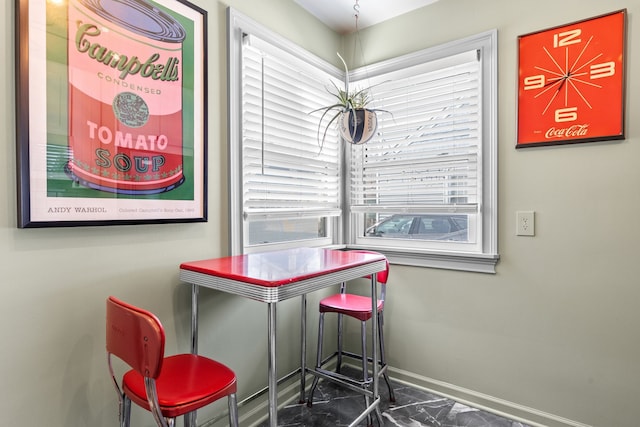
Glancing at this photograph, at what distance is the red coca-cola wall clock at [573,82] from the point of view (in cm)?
177

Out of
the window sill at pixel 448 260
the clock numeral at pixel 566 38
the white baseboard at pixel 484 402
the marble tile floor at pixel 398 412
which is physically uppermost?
the clock numeral at pixel 566 38

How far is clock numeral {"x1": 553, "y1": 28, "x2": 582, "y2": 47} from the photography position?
1.87 metres

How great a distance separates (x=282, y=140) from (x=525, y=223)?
151cm

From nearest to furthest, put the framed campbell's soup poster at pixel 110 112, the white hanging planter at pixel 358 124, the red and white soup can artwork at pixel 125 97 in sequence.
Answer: the framed campbell's soup poster at pixel 110 112
the red and white soup can artwork at pixel 125 97
the white hanging planter at pixel 358 124

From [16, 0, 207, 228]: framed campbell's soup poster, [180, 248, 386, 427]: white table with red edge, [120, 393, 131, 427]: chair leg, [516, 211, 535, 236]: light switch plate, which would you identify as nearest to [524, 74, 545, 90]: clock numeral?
[516, 211, 535, 236]: light switch plate

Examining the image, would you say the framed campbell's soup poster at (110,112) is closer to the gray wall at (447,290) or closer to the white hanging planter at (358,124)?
the gray wall at (447,290)

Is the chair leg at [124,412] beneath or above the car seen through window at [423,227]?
beneath

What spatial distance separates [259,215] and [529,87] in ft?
5.49

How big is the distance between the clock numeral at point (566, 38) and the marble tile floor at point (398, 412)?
2.09 m

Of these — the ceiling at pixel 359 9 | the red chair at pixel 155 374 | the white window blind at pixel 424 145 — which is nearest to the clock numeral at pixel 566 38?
the white window blind at pixel 424 145

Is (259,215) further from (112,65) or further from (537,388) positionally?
(537,388)

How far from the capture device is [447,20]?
231 centimetres

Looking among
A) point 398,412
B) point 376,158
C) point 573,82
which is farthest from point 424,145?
point 398,412

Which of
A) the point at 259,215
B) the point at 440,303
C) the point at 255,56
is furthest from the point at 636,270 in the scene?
the point at 255,56
